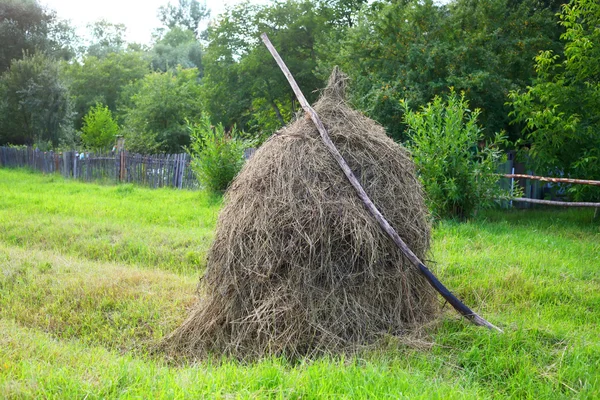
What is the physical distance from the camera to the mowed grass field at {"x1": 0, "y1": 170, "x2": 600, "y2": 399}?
3.72 meters

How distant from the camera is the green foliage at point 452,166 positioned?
10789mm

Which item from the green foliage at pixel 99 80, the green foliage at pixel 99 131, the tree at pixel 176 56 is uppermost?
the tree at pixel 176 56

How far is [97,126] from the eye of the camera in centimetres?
3053

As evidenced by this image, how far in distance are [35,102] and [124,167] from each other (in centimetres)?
1566

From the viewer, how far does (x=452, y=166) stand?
10.9 m

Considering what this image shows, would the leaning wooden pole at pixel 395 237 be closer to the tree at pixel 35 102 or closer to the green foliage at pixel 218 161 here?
the green foliage at pixel 218 161

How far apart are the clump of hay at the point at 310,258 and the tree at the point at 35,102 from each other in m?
30.7

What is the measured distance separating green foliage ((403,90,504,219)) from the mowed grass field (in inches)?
26.6

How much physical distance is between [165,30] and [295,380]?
84847mm

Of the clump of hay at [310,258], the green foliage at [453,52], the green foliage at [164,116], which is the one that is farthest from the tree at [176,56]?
the clump of hay at [310,258]

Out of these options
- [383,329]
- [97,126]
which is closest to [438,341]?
[383,329]

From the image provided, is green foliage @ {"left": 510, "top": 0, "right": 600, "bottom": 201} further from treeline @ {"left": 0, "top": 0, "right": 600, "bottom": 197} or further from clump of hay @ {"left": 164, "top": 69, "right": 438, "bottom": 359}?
clump of hay @ {"left": 164, "top": 69, "right": 438, "bottom": 359}

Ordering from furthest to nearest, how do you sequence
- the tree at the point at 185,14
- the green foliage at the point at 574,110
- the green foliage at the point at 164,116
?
the tree at the point at 185,14 → the green foliage at the point at 164,116 → the green foliage at the point at 574,110

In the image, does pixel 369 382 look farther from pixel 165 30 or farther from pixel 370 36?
pixel 165 30
